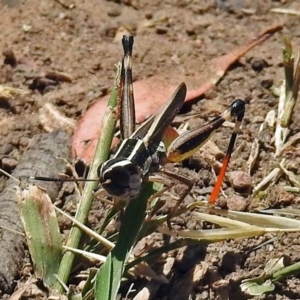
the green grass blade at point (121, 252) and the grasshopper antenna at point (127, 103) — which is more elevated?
the grasshopper antenna at point (127, 103)

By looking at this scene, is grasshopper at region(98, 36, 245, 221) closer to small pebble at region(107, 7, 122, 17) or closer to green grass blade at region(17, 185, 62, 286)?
green grass blade at region(17, 185, 62, 286)

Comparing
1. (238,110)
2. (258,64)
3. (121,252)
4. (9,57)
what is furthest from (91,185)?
(258,64)

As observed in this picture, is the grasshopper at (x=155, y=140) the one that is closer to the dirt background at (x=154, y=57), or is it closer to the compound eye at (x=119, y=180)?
the compound eye at (x=119, y=180)

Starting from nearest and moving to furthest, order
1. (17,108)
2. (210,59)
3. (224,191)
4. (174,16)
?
1. (224,191)
2. (17,108)
3. (210,59)
4. (174,16)

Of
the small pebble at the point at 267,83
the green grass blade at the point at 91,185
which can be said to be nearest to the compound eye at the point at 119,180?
the green grass blade at the point at 91,185

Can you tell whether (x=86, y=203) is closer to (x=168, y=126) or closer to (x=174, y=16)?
(x=168, y=126)

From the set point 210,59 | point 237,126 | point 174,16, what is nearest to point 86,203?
point 237,126

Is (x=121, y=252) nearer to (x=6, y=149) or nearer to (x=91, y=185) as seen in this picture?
(x=91, y=185)

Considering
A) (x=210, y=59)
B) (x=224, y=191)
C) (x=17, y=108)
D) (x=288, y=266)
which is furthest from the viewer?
(x=210, y=59)
